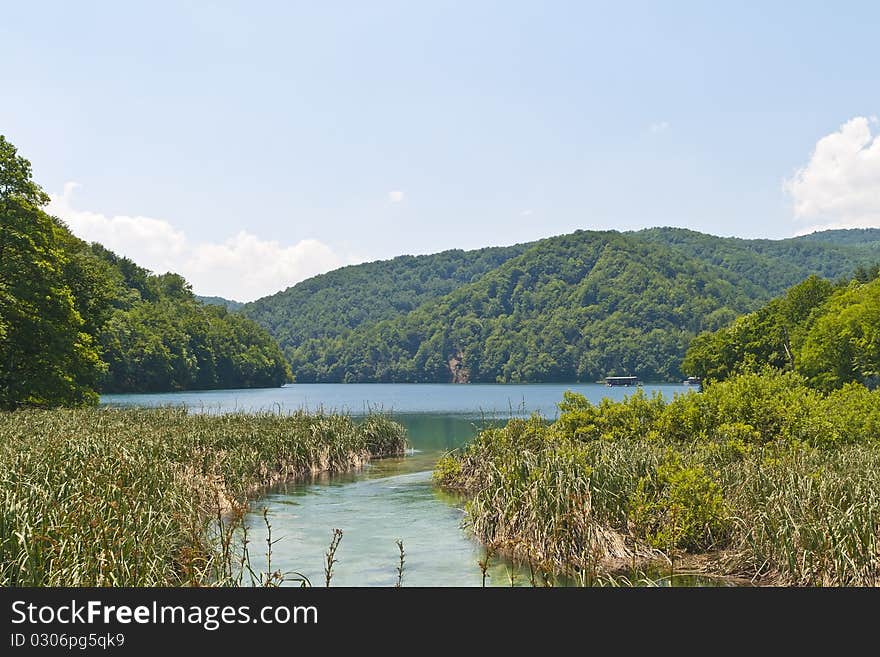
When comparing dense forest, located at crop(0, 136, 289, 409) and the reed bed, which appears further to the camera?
dense forest, located at crop(0, 136, 289, 409)

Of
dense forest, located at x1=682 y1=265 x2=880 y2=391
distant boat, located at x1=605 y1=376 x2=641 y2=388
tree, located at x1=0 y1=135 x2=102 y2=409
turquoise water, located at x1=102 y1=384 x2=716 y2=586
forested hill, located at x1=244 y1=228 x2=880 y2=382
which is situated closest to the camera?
turquoise water, located at x1=102 y1=384 x2=716 y2=586

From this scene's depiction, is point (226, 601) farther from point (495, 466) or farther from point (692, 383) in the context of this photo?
point (692, 383)

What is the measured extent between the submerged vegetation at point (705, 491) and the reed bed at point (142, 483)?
13.8ft

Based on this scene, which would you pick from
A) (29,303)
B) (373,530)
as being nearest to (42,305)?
(29,303)

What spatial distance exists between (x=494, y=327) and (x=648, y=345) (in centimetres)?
4397

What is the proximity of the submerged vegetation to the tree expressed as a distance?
2203 cm

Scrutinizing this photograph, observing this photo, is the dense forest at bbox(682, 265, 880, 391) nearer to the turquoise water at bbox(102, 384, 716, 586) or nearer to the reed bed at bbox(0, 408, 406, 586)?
the turquoise water at bbox(102, 384, 716, 586)

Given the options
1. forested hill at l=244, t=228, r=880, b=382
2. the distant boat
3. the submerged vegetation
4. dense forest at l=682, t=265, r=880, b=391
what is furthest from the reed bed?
forested hill at l=244, t=228, r=880, b=382

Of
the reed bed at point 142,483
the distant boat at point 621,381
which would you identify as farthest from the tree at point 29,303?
the distant boat at point 621,381

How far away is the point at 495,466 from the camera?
15484 mm

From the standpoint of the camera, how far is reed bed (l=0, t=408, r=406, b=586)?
26.1 ft

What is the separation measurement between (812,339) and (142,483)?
55.3 meters

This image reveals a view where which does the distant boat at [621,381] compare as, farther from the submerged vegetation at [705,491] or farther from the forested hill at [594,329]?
the submerged vegetation at [705,491]

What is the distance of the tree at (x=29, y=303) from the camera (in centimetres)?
3091
